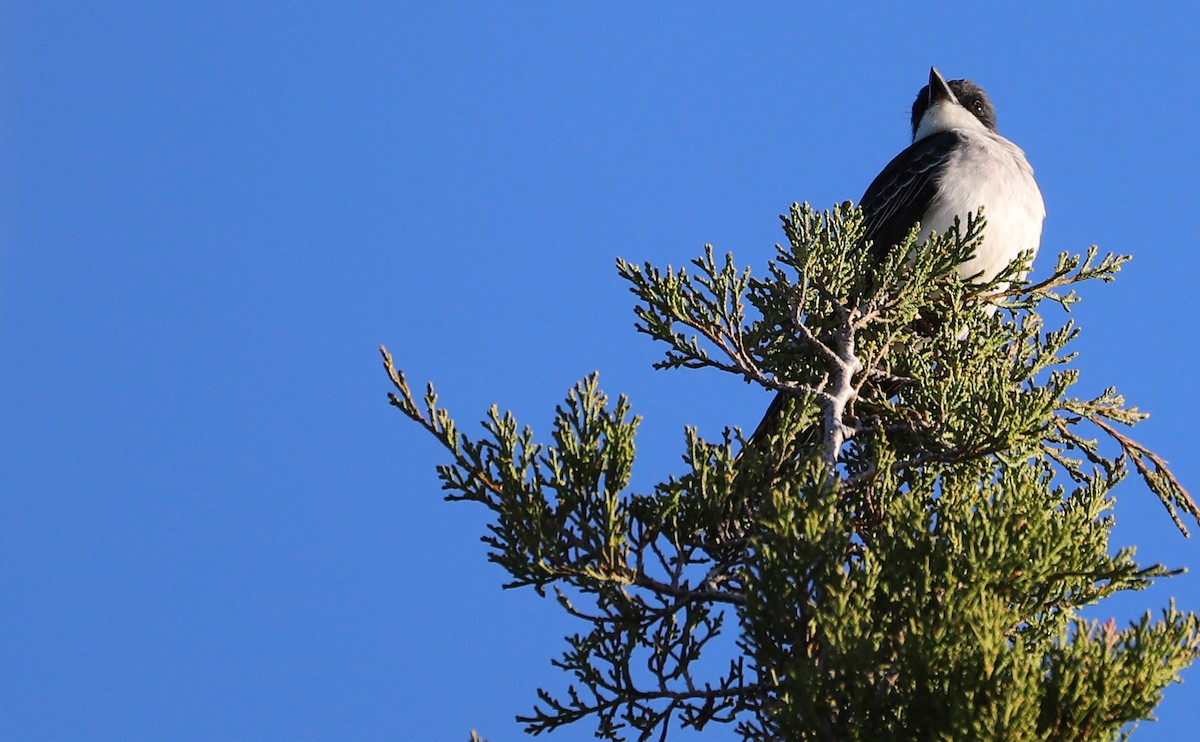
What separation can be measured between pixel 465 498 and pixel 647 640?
79cm

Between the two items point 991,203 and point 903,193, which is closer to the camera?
point 991,203

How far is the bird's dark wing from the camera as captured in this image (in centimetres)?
796

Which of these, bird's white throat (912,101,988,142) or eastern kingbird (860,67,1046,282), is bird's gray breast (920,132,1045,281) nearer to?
eastern kingbird (860,67,1046,282)

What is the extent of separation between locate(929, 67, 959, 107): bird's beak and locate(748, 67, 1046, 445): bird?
4.92 feet

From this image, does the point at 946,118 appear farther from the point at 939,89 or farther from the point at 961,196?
the point at 961,196

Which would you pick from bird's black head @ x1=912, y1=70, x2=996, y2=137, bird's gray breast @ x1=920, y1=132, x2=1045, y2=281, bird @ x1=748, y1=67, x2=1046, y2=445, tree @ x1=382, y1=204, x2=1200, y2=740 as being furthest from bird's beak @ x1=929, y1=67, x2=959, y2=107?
tree @ x1=382, y1=204, x2=1200, y2=740

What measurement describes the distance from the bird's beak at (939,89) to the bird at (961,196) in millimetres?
1500

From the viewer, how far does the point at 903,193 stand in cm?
808

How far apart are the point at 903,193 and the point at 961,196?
36 centimetres

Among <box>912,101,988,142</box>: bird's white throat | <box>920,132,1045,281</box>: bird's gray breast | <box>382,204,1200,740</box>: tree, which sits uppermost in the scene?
<box>912,101,988,142</box>: bird's white throat

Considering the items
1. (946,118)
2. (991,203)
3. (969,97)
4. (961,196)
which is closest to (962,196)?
(961,196)

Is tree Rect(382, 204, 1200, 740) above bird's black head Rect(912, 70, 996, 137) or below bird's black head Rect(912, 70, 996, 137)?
below

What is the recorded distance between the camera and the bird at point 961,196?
25.7 ft

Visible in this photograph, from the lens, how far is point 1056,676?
3846 millimetres
